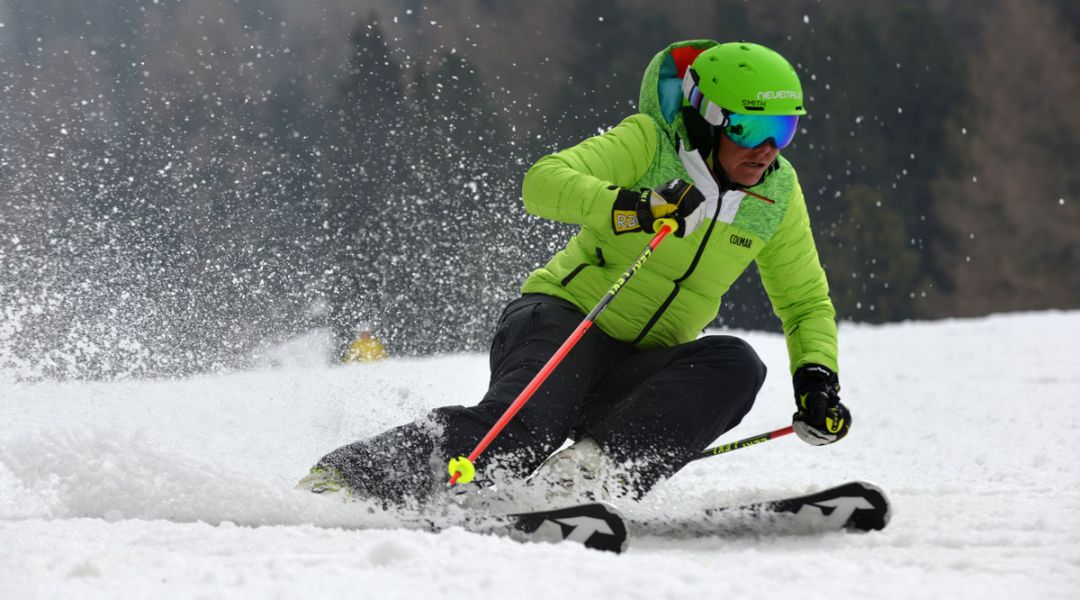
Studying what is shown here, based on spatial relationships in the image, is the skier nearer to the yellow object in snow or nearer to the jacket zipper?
the jacket zipper

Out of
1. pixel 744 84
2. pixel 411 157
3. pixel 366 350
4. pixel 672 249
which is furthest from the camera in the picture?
pixel 411 157

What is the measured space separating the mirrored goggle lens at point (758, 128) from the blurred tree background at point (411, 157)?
2523 millimetres

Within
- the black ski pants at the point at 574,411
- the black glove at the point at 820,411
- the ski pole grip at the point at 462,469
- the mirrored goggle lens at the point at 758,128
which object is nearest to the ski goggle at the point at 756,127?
the mirrored goggle lens at the point at 758,128

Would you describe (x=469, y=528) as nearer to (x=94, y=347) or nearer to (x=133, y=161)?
(x=94, y=347)

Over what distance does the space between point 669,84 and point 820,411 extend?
3.16 ft

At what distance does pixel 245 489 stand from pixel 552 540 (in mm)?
786

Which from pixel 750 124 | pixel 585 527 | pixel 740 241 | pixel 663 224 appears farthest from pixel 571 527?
pixel 750 124

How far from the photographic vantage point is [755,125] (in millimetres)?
2738

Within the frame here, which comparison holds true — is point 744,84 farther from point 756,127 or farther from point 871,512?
point 871,512

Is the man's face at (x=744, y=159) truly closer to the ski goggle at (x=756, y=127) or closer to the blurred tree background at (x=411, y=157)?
the ski goggle at (x=756, y=127)

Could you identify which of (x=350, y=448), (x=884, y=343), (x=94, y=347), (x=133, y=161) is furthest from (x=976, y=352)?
(x=133, y=161)

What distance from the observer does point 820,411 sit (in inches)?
112

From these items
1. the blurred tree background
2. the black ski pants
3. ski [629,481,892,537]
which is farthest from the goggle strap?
the blurred tree background

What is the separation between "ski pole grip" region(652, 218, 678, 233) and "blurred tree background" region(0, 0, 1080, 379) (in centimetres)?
273
